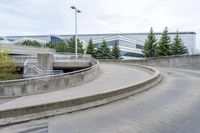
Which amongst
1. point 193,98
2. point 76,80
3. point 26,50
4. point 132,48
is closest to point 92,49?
point 26,50

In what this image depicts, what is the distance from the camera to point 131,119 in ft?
25.7

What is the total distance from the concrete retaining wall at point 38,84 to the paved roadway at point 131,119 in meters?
6.28

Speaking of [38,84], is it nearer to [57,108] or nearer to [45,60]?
[57,108]

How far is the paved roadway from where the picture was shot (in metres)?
6.90

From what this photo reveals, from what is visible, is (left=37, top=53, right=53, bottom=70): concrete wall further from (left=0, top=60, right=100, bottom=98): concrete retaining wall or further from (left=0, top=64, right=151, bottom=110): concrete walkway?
(left=0, top=64, right=151, bottom=110): concrete walkway

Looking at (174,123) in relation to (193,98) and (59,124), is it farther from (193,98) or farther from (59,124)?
(193,98)

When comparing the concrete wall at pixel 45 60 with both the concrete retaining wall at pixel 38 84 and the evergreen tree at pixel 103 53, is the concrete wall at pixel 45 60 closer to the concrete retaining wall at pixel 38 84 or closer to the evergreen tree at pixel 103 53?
the concrete retaining wall at pixel 38 84

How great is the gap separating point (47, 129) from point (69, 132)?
0.84 metres

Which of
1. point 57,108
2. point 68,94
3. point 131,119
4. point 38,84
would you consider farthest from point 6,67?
point 131,119

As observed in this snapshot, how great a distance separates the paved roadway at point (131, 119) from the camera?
6898 millimetres

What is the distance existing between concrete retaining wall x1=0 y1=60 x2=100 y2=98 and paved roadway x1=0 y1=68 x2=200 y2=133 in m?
6.28

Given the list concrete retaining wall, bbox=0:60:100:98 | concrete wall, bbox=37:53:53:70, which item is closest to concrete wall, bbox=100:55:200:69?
concrete wall, bbox=37:53:53:70

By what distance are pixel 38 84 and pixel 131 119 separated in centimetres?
858

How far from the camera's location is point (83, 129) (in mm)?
6992
